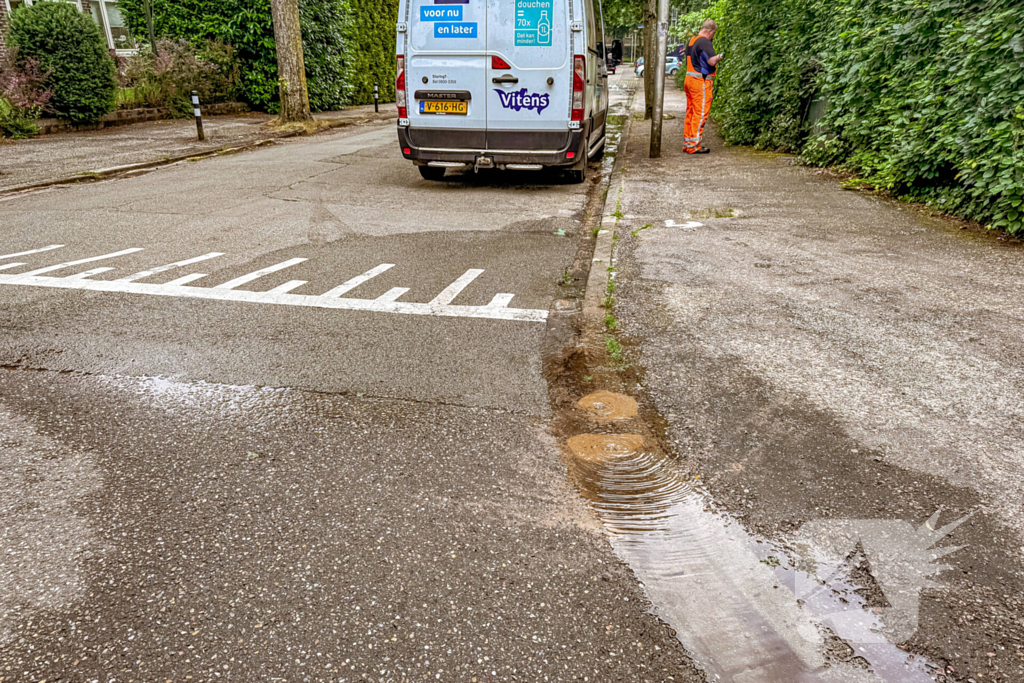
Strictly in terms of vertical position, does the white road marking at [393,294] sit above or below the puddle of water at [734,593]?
above

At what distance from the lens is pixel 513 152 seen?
988cm

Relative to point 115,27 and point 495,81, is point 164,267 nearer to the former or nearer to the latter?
point 495,81

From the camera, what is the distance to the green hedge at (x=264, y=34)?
840 inches

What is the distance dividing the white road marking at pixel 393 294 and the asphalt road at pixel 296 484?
0.03 m

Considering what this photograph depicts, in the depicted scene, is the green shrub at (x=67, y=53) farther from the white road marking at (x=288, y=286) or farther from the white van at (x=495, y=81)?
the white road marking at (x=288, y=286)

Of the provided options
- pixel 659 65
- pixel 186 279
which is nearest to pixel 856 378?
pixel 186 279

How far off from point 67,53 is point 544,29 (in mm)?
11970

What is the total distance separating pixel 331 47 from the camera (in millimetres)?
23766

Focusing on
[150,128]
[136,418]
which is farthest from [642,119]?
[136,418]

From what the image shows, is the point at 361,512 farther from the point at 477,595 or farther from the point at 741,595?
the point at 741,595

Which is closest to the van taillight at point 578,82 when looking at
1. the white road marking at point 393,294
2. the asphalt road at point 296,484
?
the asphalt road at point 296,484

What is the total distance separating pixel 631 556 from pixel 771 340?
2.35m

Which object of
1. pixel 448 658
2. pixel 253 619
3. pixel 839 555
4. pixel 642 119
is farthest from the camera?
pixel 642 119

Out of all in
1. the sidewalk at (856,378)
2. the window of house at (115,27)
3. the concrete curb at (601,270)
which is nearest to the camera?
the sidewalk at (856,378)
